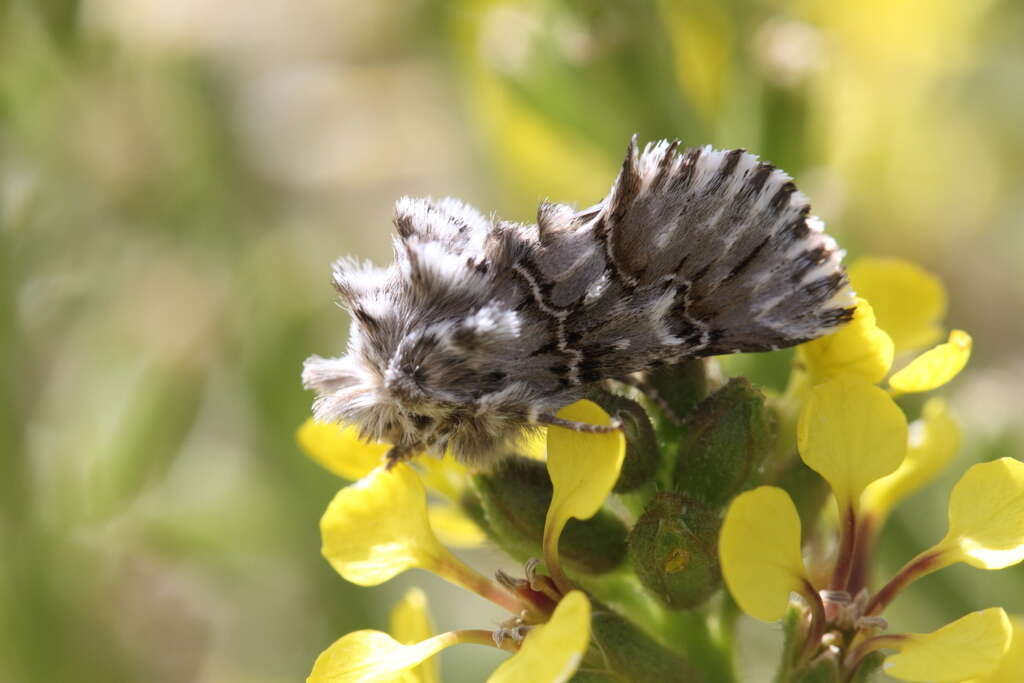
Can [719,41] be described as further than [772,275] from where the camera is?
Yes

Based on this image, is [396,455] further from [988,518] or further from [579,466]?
[988,518]

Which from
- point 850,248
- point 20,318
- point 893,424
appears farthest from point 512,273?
point 20,318

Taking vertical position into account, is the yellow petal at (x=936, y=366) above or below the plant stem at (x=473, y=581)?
above

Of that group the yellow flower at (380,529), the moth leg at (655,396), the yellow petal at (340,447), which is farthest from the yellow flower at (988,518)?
the yellow petal at (340,447)

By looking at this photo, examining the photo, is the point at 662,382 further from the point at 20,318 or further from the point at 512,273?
the point at 20,318

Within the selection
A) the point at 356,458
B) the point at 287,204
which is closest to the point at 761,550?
the point at 356,458

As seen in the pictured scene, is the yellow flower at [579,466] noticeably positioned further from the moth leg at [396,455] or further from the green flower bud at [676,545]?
the moth leg at [396,455]
